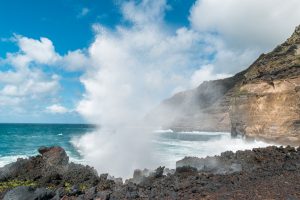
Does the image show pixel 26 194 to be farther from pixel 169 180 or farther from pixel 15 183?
pixel 169 180

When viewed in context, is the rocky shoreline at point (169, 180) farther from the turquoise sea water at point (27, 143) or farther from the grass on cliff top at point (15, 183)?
the turquoise sea water at point (27, 143)

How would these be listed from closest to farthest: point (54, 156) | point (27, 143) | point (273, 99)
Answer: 1. point (54, 156)
2. point (273, 99)
3. point (27, 143)

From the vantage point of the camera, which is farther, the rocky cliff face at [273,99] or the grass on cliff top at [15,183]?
the rocky cliff face at [273,99]

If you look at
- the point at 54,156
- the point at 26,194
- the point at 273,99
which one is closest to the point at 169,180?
the point at 26,194

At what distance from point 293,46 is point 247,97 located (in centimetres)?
739

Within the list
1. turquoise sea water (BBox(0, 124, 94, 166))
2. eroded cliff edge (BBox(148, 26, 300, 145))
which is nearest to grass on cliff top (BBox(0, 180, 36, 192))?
turquoise sea water (BBox(0, 124, 94, 166))

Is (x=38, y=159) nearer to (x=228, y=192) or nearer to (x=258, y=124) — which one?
(x=228, y=192)

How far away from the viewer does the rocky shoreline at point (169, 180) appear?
460 inches

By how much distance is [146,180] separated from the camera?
607 inches

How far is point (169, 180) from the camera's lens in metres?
15.1

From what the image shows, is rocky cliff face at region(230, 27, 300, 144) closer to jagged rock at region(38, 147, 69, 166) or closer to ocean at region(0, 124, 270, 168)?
ocean at region(0, 124, 270, 168)

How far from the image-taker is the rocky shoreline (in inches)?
460

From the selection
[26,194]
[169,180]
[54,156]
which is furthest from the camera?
[54,156]

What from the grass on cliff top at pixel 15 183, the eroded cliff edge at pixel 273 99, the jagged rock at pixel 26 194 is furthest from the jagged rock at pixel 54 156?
the eroded cliff edge at pixel 273 99
